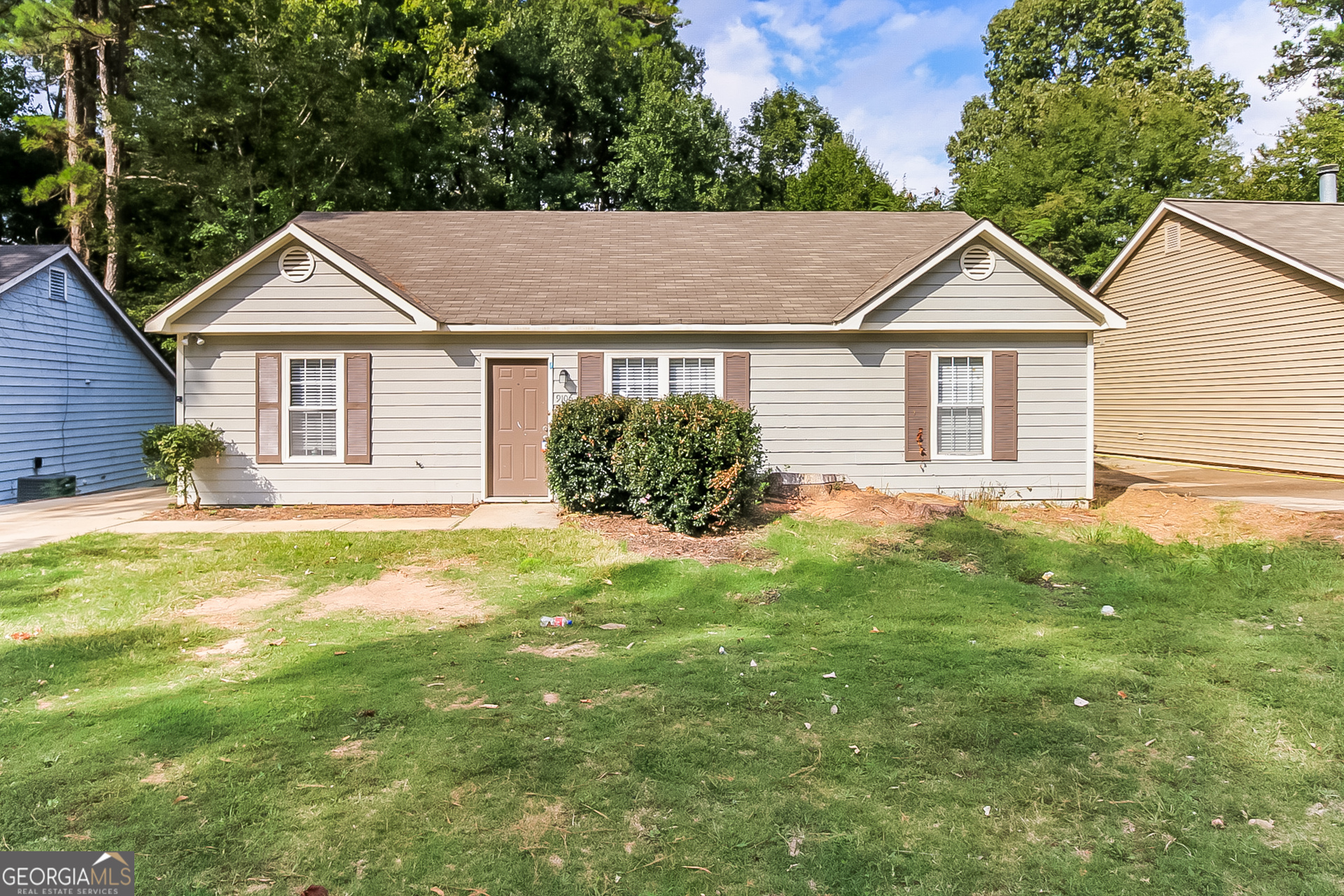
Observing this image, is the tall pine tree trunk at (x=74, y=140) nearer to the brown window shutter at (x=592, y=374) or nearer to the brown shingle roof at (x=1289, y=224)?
the brown window shutter at (x=592, y=374)

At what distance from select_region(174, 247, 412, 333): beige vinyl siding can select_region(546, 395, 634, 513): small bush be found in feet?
10.3

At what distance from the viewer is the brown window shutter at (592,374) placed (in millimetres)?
11242

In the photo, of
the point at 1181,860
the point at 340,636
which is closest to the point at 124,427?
the point at 340,636

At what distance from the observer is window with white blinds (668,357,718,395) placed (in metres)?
11.3

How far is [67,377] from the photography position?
15.5 metres

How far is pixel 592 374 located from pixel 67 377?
12249mm

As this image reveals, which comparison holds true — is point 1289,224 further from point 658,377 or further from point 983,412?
point 658,377

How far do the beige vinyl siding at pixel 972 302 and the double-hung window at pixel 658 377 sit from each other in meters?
2.49

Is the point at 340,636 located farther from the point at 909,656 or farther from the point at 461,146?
the point at 461,146

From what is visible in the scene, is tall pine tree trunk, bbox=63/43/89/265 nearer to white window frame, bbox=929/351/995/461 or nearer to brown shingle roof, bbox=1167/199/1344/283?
white window frame, bbox=929/351/995/461

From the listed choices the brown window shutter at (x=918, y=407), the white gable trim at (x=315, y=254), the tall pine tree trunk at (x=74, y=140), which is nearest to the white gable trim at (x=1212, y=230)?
the brown window shutter at (x=918, y=407)

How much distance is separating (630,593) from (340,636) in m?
2.40

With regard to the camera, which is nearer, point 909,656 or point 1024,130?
point 909,656

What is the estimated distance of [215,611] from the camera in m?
6.13
